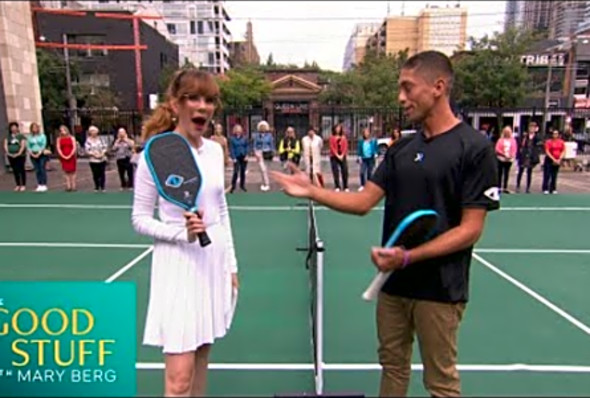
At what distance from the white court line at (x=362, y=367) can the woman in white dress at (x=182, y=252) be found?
5.37 ft

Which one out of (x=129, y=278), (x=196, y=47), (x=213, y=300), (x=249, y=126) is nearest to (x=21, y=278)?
(x=129, y=278)

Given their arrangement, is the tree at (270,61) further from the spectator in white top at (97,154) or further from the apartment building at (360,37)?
the spectator in white top at (97,154)

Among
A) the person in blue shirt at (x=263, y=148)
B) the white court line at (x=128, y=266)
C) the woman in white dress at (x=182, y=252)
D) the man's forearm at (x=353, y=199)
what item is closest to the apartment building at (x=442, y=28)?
the person in blue shirt at (x=263, y=148)

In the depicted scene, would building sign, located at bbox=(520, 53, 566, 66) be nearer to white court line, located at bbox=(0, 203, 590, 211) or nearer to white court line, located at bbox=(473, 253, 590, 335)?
white court line, located at bbox=(0, 203, 590, 211)

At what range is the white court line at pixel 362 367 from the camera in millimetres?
3939

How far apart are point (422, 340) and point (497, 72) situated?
35924 mm

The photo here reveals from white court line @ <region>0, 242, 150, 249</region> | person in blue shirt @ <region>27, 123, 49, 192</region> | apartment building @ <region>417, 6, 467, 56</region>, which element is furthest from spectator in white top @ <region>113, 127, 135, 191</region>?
apartment building @ <region>417, 6, 467, 56</region>

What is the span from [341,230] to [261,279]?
127 inches

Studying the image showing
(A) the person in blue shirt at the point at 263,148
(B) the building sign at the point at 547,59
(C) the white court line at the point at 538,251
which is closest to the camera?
(C) the white court line at the point at 538,251

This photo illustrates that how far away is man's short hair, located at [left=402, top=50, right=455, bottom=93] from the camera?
227 cm

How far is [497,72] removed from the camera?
34.3 meters

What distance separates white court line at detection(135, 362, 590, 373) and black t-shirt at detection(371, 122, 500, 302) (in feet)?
5.70

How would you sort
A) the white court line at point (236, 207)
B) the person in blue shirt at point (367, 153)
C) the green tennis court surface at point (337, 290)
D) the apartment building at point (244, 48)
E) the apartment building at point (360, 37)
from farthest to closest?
the apartment building at point (244, 48) → the apartment building at point (360, 37) → the person in blue shirt at point (367, 153) → the white court line at point (236, 207) → the green tennis court surface at point (337, 290)

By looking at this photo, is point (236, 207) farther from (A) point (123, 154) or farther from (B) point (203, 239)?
(B) point (203, 239)
